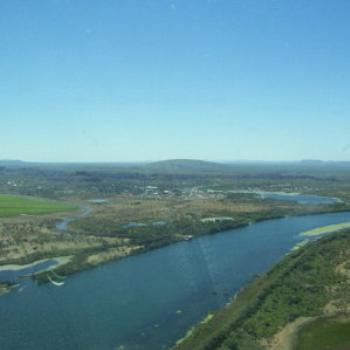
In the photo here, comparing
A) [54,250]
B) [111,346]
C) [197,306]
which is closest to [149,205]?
[54,250]

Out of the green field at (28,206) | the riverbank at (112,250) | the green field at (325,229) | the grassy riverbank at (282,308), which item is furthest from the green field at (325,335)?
the green field at (28,206)

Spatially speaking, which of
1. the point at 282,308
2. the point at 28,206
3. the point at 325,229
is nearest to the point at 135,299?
the point at 282,308

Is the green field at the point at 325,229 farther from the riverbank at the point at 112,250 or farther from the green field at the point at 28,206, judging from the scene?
the green field at the point at 28,206

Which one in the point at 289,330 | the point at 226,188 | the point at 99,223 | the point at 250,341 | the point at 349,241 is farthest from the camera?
the point at 226,188

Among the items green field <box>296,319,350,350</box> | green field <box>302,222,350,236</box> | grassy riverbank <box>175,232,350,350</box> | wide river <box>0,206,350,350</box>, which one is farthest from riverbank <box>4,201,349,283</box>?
green field <box>296,319,350,350</box>

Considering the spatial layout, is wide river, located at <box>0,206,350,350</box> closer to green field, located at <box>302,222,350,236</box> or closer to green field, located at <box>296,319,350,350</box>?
green field, located at <box>296,319,350,350</box>

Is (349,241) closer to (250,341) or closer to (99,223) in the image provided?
(250,341)
